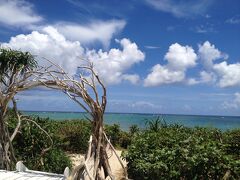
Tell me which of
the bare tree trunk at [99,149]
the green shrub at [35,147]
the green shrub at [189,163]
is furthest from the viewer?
the green shrub at [35,147]

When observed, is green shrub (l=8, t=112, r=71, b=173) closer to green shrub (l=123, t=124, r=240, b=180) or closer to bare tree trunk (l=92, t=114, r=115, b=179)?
green shrub (l=123, t=124, r=240, b=180)

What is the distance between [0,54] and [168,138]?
13.8 metres

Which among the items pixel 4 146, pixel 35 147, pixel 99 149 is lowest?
pixel 35 147

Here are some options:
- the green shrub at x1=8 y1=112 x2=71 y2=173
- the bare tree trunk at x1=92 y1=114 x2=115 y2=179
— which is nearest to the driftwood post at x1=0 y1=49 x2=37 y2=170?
the bare tree trunk at x1=92 y1=114 x2=115 y2=179

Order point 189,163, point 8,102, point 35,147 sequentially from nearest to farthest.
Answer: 1. point 8,102
2. point 189,163
3. point 35,147

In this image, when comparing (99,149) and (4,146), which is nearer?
(99,149)

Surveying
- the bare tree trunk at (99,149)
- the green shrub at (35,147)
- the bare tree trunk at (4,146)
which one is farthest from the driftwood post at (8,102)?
the green shrub at (35,147)

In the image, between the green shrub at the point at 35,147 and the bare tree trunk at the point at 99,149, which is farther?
the green shrub at the point at 35,147

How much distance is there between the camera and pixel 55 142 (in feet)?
28.6

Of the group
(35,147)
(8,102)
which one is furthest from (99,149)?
(35,147)

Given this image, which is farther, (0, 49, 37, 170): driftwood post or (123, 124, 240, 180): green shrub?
(123, 124, 240, 180): green shrub

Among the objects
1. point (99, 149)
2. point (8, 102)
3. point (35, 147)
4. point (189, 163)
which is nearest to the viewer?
point (99, 149)

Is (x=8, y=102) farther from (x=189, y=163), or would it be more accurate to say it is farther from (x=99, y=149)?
(x=189, y=163)

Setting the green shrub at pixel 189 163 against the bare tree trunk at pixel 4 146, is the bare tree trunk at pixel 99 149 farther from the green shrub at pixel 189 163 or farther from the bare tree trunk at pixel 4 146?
the green shrub at pixel 189 163
